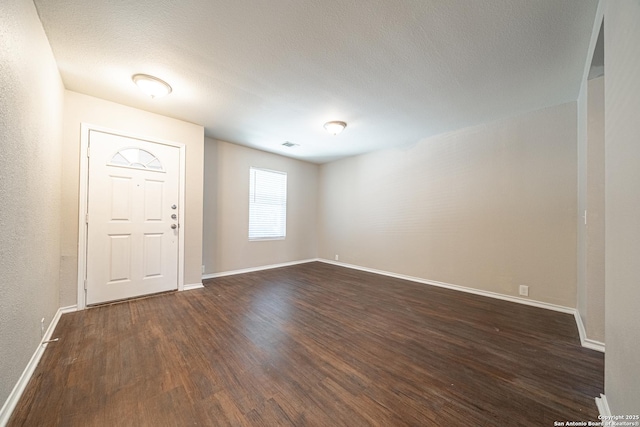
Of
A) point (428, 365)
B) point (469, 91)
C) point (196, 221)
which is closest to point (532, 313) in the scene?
point (428, 365)

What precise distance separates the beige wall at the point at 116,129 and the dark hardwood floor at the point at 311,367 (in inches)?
25.1

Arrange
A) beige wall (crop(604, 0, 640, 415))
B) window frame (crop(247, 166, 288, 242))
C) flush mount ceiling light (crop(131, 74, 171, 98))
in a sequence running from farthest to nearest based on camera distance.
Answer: window frame (crop(247, 166, 288, 242)), flush mount ceiling light (crop(131, 74, 171, 98)), beige wall (crop(604, 0, 640, 415))

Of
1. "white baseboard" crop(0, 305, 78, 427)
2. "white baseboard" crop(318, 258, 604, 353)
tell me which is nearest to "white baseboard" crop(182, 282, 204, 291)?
"white baseboard" crop(0, 305, 78, 427)

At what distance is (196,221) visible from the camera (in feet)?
11.5

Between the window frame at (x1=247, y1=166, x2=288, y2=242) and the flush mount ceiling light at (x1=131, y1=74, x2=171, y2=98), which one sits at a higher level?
the flush mount ceiling light at (x1=131, y1=74, x2=171, y2=98)

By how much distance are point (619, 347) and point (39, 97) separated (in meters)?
4.02

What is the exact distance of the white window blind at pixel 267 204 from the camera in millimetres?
4809

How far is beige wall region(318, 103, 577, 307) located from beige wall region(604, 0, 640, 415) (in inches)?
81.0

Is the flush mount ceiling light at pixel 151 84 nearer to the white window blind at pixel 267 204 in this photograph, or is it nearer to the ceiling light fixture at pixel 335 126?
the ceiling light fixture at pixel 335 126

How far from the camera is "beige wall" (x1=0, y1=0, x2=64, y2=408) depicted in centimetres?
125

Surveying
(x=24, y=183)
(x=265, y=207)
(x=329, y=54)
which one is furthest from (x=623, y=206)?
(x=265, y=207)

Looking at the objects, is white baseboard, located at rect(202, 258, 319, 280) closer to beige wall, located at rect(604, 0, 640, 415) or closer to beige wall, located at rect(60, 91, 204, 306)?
beige wall, located at rect(60, 91, 204, 306)

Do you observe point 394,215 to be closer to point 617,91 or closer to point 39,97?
point 617,91

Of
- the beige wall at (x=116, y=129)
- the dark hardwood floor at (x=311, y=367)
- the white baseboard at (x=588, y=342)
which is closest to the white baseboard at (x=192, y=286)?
the beige wall at (x=116, y=129)
